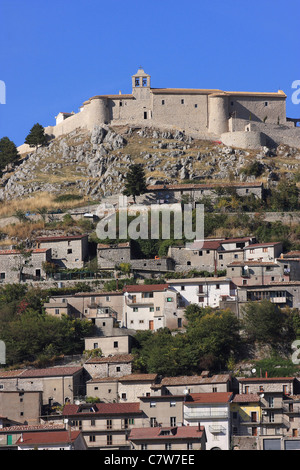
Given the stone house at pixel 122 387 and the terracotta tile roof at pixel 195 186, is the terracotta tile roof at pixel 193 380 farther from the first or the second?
the terracotta tile roof at pixel 195 186

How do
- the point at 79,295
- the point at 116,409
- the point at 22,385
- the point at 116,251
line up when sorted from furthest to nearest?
1. the point at 116,251
2. the point at 79,295
3. the point at 22,385
4. the point at 116,409

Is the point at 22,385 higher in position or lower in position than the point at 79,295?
lower

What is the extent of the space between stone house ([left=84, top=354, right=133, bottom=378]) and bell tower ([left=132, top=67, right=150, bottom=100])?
138ft

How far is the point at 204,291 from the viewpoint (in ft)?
198

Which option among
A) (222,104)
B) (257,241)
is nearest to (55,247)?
(257,241)

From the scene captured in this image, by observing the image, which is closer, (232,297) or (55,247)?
(232,297)

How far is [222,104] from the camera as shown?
90.5 metres

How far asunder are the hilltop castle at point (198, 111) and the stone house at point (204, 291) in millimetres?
30804

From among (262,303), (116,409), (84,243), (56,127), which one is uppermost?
(56,127)

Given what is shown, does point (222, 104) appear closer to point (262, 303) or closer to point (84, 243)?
point (84, 243)

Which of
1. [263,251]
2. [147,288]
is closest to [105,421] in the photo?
[147,288]

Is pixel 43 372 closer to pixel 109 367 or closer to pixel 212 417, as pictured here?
pixel 109 367

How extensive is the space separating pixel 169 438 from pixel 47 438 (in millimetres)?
5321

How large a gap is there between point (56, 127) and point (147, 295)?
4068 centimetres
